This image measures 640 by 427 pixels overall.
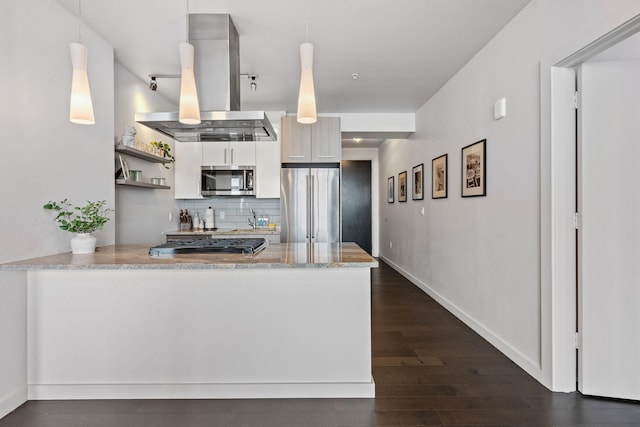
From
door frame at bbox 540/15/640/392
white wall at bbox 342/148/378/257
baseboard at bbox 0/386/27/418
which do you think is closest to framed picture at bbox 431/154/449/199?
door frame at bbox 540/15/640/392

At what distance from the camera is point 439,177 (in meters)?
Result: 4.21

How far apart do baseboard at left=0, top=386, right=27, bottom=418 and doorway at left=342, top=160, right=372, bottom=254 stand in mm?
6484

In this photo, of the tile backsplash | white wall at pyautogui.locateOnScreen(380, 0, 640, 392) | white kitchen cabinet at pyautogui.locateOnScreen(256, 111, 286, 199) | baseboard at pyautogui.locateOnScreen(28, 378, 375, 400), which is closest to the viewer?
baseboard at pyautogui.locateOnScreen(28, 378, 375, 400)

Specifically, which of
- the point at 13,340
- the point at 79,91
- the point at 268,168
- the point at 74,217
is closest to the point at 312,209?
the point at 268,168

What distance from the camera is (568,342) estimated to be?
219 cm

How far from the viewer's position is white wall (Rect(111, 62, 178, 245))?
3.46 metres

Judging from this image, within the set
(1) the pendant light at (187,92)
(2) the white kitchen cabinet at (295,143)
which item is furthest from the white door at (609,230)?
(2) the white kitchen cabinet at (295,143)

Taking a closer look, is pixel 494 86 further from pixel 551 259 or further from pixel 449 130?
pixel 551 259

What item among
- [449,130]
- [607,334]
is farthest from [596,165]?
[449,130]

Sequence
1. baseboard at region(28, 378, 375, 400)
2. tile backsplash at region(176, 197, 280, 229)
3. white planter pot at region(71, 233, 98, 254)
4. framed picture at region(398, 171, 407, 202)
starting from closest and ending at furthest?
baseboard at region(28, 378, 375, 400) < white planter pot at region(71, 233, 98, 254) < tile backsplash at region(176, 197, 280, 229) < framed picture at region(398, 171, 407, 202)

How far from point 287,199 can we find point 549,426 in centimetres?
364

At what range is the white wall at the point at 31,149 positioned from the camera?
78.4 inches

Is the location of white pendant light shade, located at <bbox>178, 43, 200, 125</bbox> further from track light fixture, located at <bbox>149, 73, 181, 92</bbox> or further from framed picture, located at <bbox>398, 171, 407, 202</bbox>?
framed picture, located at <bbox>398, 171, 407, 202</bbox>

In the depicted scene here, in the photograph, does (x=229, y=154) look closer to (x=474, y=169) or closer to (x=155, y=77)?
(x=155, y=77)
